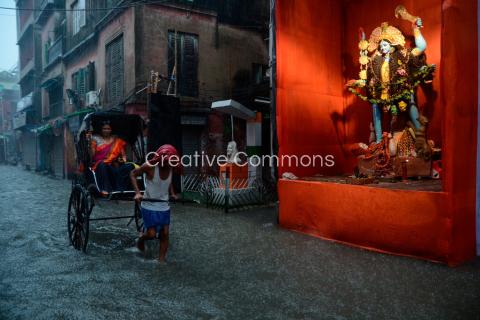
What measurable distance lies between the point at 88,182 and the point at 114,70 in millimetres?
11343

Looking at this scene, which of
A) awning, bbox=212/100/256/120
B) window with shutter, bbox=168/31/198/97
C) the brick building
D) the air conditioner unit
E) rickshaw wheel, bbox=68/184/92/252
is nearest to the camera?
rickshaw wheel, bbox=68/184/92/252

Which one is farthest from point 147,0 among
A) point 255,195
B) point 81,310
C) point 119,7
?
point 81,310

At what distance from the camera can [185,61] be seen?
16.2m

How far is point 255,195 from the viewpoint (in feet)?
37.4

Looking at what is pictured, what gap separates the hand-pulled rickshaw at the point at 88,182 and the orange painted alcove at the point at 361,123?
3271 millimetres

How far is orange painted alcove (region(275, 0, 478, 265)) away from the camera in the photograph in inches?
211

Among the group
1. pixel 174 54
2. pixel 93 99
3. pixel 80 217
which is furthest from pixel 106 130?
pixel 93 99

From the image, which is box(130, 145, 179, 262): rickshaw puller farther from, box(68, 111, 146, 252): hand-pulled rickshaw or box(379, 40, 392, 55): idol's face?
box(379, 40, 392, 55): idol's face

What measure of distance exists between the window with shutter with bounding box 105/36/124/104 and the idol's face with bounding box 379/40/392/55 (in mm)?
11793

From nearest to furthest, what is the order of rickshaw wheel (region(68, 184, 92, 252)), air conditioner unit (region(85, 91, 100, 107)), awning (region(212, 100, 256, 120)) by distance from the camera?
rickshaw wheel (region(68, 184, 92, 252)) → awning (region(212, 100, 256, 120)) → air conditioner unit (region(85, 91, 100, 107))

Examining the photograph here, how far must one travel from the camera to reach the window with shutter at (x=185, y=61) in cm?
1588

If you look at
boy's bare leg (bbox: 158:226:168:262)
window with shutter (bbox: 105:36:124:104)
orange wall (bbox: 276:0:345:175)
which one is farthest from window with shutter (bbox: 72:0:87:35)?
boy's bare leg (bbox: 158:226:168:262)

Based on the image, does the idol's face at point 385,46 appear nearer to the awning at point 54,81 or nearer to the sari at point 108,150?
the sari at point 108,150

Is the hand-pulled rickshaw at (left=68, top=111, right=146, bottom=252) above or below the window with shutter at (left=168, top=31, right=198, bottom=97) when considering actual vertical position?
below
